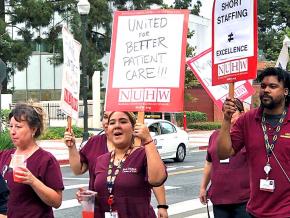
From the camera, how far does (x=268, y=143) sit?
16.4ft

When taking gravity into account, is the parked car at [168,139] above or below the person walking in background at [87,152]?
below

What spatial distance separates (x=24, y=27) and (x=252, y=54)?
33966 millimetres

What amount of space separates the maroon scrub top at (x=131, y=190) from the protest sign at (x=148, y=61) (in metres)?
0.49

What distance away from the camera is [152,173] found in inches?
177

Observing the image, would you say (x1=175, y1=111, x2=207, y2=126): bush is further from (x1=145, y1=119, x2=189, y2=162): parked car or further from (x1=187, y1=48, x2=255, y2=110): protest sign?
(x1=187, y1=48, x2=255, y2=110): protest sign

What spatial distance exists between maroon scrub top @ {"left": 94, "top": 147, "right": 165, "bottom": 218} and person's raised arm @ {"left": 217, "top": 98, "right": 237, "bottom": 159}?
627 mm

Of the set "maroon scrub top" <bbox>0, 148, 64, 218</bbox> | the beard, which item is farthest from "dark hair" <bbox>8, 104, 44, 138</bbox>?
the beard

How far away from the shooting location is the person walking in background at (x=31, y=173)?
4.46 meters

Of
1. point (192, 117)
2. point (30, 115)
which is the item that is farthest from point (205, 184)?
point (192, 117)

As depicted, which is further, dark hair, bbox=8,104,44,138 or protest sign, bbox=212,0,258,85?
protest sign, bbox=212,0,258,85

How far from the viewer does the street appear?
1117 centimetres

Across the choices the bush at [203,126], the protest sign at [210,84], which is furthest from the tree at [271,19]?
the protest sign at [210,84]

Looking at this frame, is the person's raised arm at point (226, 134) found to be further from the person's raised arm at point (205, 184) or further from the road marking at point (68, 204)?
the road marking at point (68, 204)

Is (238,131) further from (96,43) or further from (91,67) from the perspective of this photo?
(96,43)
